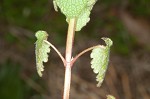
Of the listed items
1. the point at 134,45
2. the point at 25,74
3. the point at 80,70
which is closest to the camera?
the point at 25,74

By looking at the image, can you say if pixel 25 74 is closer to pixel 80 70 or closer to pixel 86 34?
pixel 80 70

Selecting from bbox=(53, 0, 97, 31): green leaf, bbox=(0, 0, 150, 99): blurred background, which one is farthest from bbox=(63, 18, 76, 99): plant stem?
bbox=(0, 0, 150, 99): blurred background

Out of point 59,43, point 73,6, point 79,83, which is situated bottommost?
point 73,6

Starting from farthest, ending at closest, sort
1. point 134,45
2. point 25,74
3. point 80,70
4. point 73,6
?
point 134,45, point 80,70, point 25,74, point 73,6

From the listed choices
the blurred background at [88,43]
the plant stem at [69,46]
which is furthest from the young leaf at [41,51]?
the blurred background at [88,43]

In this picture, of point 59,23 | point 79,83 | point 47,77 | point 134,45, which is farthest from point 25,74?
point 134,45

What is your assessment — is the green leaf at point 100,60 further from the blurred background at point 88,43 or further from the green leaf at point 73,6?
the blurred background at point 88,43

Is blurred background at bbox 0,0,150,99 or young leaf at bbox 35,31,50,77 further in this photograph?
blurred background at bbox 0,0,150,99

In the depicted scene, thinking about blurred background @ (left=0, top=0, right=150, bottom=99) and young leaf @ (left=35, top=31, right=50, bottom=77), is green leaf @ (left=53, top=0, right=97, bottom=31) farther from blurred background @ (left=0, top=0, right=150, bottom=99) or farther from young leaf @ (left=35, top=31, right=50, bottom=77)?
blurred background @ (left=0, top=0, right=150, bottom=99)

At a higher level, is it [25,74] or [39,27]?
[39,27]
